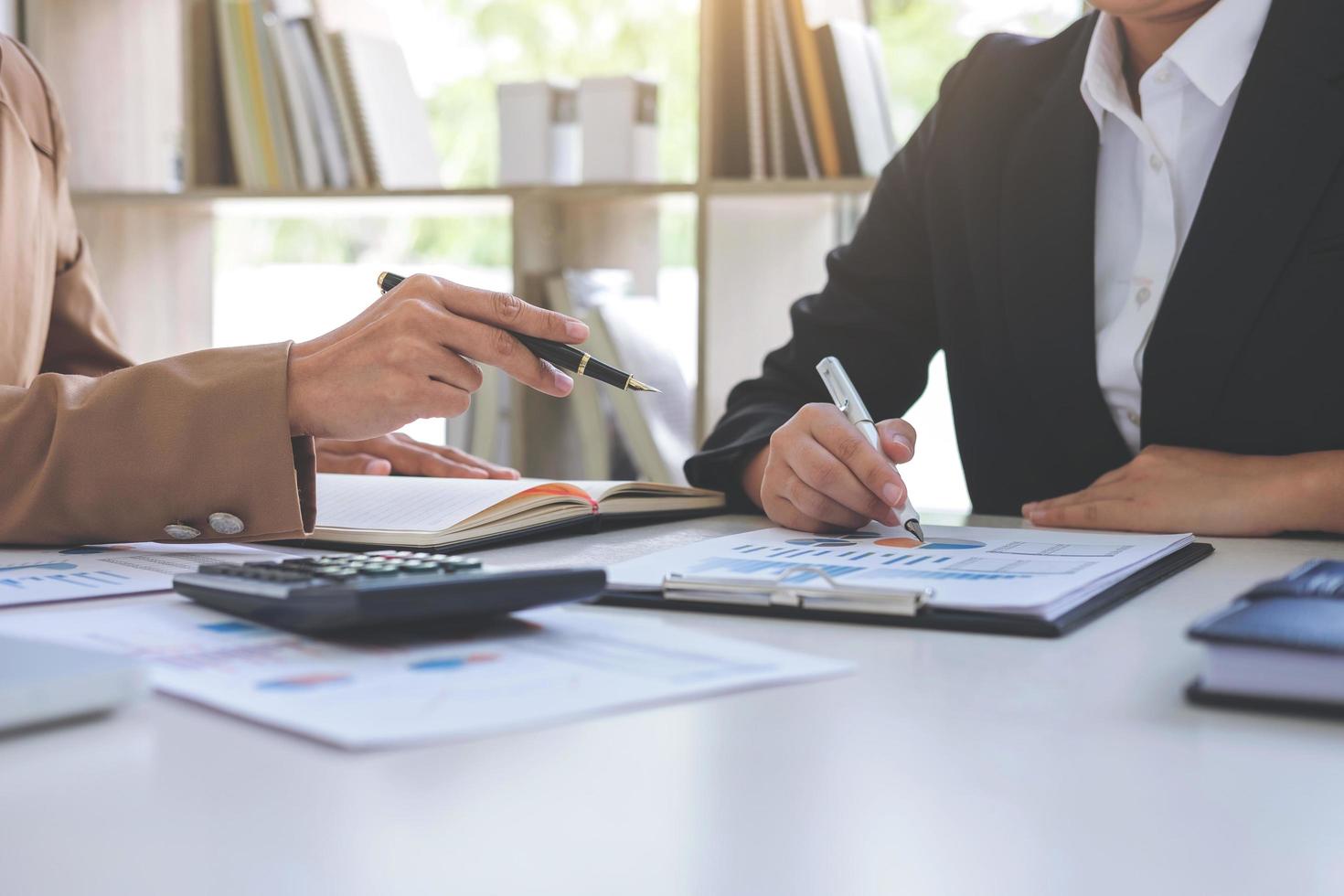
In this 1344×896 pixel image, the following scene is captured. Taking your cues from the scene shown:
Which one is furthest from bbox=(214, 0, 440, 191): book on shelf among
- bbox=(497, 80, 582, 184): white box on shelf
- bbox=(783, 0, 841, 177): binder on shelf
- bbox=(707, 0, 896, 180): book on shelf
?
bbox=(783, 0, 841, 177): binder on shelf

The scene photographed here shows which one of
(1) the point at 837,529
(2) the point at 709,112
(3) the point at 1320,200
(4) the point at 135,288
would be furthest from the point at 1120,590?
(4) the point at 135,288

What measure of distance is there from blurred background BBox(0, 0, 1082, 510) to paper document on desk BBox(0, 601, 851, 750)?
5.88 ft

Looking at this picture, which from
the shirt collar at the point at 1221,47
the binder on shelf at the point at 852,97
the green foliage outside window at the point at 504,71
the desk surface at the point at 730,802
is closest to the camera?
the desk surface at the point at 730,802

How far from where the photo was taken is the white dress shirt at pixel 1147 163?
4.42 ft

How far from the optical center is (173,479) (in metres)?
0.93

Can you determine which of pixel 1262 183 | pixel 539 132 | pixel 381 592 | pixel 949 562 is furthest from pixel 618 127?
pixel 381 592

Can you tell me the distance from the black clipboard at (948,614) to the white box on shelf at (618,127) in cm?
186

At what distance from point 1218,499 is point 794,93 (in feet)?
4.69

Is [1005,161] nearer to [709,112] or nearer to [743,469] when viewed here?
[743,469]

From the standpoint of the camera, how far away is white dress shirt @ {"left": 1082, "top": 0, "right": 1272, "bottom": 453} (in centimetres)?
135

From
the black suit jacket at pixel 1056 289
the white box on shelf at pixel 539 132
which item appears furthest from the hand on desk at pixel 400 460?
the white box on shelf at pixel 539 132

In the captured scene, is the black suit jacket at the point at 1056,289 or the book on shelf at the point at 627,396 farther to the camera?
the book on shelf at the point at 627,396

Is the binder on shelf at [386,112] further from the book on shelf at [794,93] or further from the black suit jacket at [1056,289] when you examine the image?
the black suit jacket at [1056,289]

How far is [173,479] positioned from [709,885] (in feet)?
2.24
